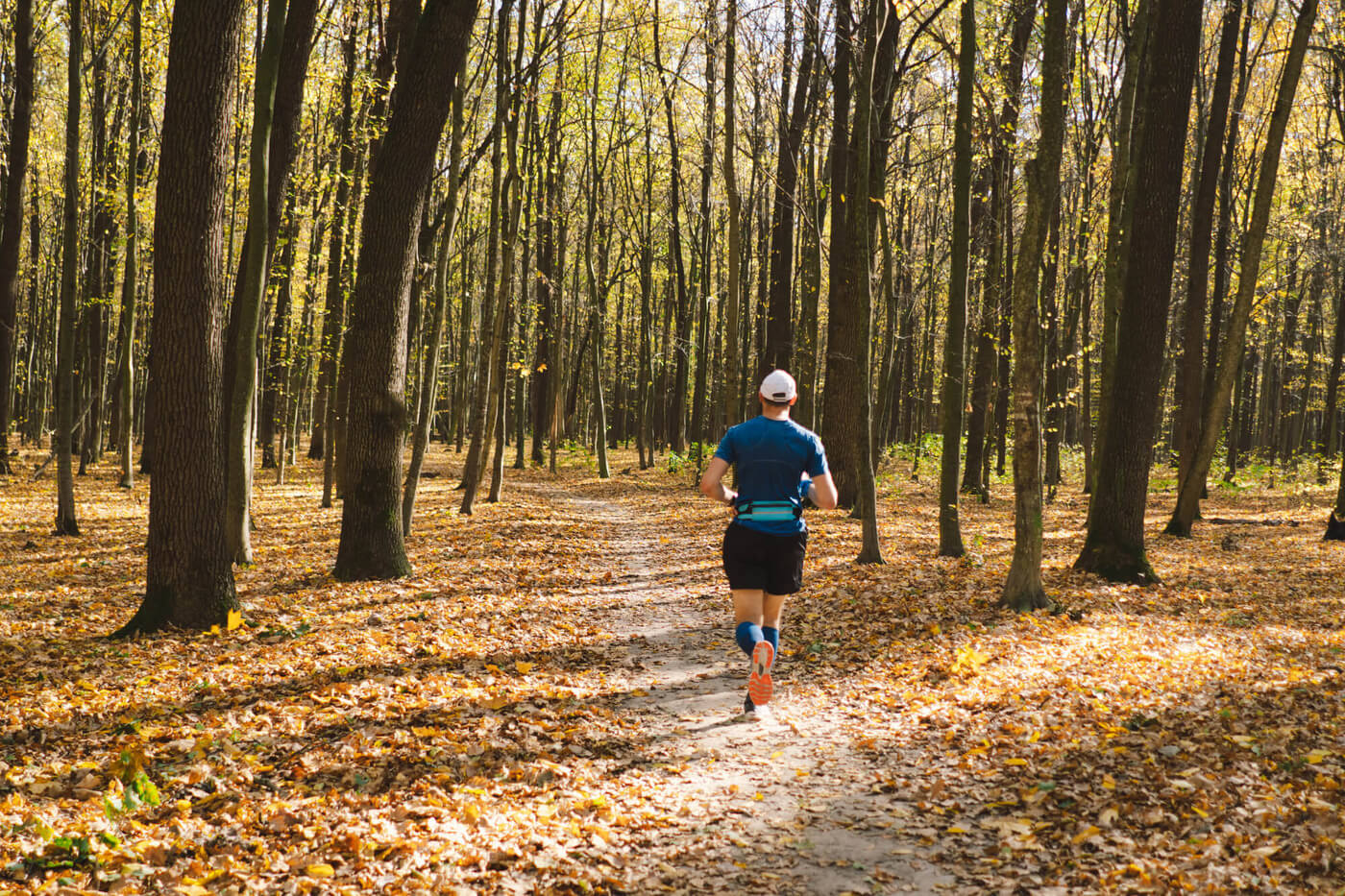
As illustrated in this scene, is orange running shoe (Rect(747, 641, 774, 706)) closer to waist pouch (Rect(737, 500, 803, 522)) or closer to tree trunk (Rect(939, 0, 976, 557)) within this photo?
waist pouch (Rect(737, 500, 803, 522))

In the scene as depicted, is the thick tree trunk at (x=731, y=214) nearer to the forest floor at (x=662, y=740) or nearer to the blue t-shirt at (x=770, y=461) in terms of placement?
the forest floor at (x=662, y=740)

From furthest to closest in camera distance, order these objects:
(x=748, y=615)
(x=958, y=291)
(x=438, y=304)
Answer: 1. (x=438, y=304)
2. (x=958, y=291)
3. (x=748, y=615)

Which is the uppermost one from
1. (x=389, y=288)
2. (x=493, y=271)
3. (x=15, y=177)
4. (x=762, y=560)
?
(x=15, y=177)

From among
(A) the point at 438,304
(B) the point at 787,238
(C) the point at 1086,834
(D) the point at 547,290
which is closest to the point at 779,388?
(C) the point at 1086,834

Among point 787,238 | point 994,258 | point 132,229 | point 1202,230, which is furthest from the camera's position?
point 787,238

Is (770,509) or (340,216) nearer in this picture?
(770,509)

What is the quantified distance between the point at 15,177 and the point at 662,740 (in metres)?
17.1

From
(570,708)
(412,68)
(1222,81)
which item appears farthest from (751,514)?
(1222,81)

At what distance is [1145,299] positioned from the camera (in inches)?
409

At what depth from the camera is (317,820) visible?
13.0 ft

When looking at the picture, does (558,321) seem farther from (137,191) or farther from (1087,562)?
(1087,562)

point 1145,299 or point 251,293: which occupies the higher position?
point 1145,299

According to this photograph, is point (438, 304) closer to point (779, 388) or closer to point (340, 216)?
point (340, 216)

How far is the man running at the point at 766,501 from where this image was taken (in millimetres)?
5465
